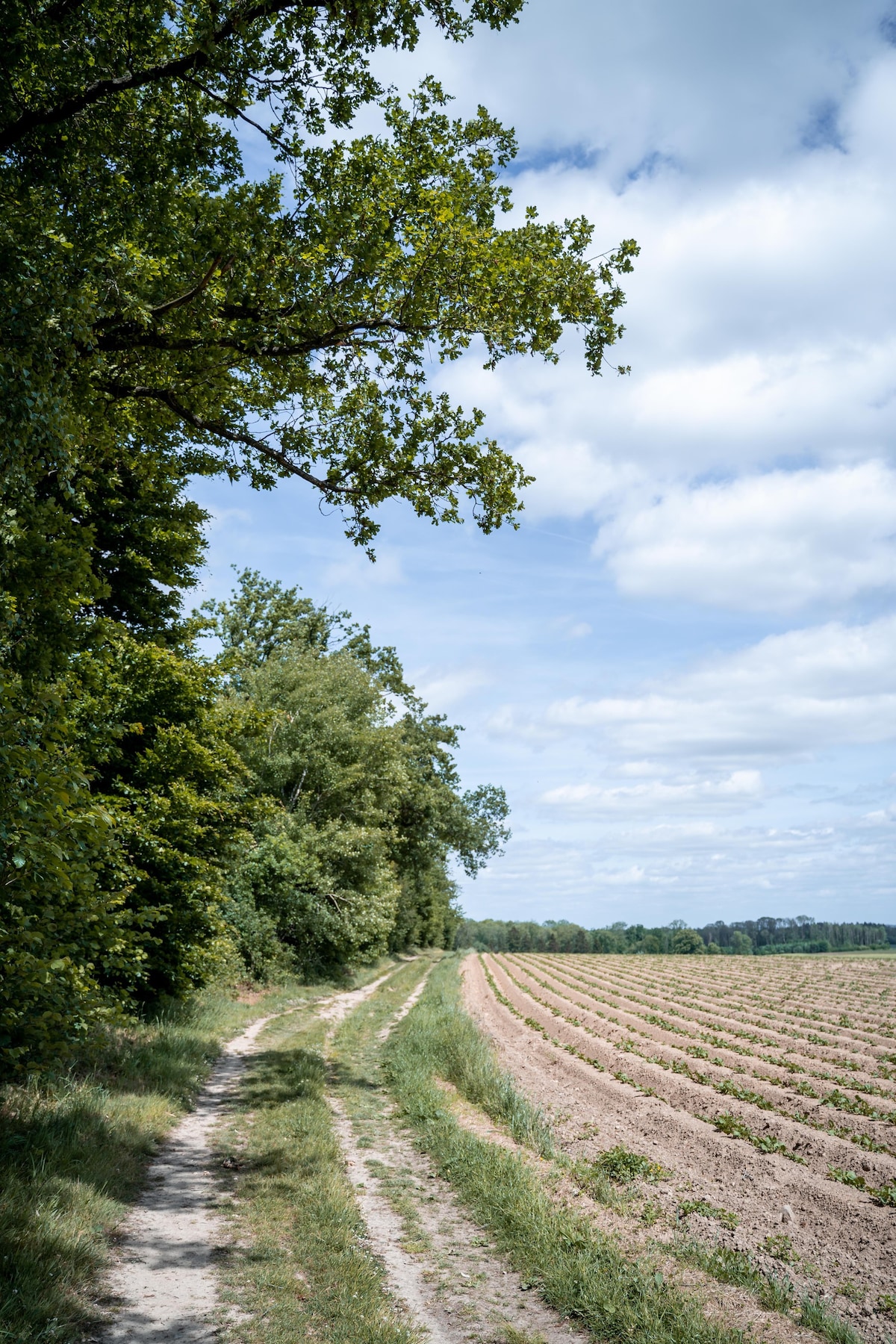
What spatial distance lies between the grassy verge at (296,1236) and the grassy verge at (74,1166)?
1.02m

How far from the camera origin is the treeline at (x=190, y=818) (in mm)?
5418

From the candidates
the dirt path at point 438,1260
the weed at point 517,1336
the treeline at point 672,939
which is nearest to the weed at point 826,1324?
the dirt path at point 438,1260

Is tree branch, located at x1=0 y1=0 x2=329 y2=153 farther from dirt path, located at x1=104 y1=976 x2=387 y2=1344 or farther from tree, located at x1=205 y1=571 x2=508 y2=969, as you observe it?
tree, located at x1=205 y1=571 x2=508 y2=969

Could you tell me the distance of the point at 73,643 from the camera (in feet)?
19.6

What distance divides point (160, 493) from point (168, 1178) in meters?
10.1

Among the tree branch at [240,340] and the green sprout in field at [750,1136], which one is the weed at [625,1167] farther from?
the tree branch at [240,340]

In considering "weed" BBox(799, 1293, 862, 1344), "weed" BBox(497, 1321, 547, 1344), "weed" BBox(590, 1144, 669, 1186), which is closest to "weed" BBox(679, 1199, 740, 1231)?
"weed" BBox(590, 1144, 669, 1186)

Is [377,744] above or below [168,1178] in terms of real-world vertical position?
above

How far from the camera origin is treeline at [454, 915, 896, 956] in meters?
150

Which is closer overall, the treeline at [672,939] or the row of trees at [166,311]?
the row of trees at [166,311]

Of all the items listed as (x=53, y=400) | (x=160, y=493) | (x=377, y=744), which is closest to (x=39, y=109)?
(x=53, y=400)

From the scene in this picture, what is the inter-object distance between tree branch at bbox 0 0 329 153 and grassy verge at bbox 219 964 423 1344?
8568mm

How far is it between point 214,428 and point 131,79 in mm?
2959

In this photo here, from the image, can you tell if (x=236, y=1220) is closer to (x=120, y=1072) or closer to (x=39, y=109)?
(x=120, y=1072)
